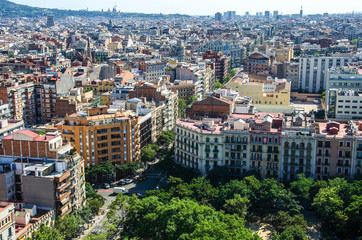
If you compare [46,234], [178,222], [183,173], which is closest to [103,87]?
[183,173]

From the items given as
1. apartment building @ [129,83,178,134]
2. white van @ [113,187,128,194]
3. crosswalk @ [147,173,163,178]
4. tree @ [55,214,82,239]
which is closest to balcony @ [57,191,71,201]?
tree @ [55,214,82,239]

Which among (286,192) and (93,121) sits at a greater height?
(93,121)

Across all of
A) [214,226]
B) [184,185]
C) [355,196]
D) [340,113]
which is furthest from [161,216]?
[340,113]

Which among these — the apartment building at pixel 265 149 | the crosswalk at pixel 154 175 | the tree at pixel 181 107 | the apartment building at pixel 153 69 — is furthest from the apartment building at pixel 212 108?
the apartment building at pixel 153 69

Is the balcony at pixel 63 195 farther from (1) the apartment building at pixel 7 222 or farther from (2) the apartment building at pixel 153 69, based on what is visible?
(2) the apartment building at pixel 153 69

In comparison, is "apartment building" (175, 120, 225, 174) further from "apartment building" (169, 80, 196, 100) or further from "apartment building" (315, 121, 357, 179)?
"apartment building" (169, 80, 196, 100)

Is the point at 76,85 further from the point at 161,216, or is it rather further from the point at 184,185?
the point at 161,216
